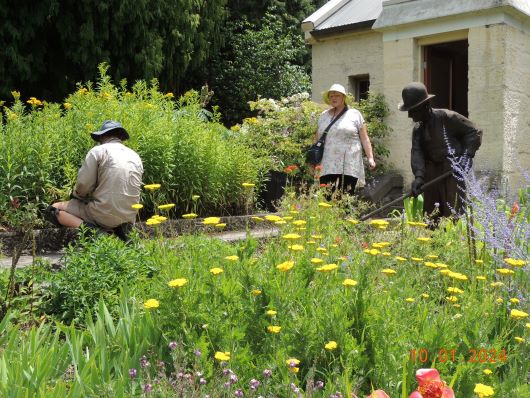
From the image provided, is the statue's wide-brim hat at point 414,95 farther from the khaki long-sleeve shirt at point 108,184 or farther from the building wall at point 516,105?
the building wall at point 516,105

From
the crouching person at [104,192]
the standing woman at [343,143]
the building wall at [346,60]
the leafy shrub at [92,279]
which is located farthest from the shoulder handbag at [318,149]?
the building wall at [346,60]

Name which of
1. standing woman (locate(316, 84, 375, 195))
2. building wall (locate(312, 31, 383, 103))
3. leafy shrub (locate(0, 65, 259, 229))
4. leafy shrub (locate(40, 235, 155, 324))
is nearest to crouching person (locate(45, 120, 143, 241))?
Result: leafy shrub (locate(0, 65, 259, 229))

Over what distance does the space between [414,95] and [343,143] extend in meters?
1.04

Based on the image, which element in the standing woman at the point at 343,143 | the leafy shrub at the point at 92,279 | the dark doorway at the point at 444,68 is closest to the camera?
the leafy shrub at the point at 92,279

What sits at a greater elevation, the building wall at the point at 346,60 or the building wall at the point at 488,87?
the building wall at the point at 346,60

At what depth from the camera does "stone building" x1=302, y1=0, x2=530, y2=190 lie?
32.7ft

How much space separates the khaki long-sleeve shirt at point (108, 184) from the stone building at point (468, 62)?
19.0 ft

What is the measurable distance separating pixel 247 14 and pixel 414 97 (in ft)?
54.5

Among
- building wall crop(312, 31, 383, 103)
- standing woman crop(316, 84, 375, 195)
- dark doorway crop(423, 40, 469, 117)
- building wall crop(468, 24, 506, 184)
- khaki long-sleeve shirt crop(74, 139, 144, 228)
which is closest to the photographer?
khaki long-sleeve shirt crop(74, 139, 144, 228)

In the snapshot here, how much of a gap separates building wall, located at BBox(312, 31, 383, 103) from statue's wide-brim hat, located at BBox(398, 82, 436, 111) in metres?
6.43

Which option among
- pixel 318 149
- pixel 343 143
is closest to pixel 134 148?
pixel 318 149

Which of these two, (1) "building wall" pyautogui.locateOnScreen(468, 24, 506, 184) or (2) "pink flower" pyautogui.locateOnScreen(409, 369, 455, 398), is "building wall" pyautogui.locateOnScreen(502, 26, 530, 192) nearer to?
(1) "building wall" pyautogui.locateOnScreen(468, 24, 506, 184)

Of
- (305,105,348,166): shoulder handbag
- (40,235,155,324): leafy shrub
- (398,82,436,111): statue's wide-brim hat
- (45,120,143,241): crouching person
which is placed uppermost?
(398,82,436,111): statue's wide-brim hat

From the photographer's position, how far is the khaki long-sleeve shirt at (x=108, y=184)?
538 centimetres
